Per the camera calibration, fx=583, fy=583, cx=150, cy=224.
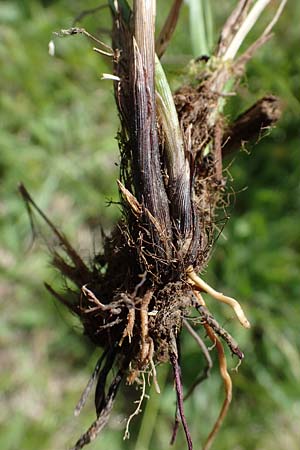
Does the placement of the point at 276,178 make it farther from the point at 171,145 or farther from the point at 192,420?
the point at 171,145

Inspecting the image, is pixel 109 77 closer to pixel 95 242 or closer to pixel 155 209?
pixel 155 209

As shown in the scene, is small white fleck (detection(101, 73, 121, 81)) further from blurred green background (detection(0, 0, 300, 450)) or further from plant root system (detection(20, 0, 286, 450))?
blurred green background (detection(0, 0, 300, 450))

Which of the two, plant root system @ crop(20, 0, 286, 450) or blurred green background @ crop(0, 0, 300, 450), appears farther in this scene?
blurred green background @ crop(0, 0, 300, 450)

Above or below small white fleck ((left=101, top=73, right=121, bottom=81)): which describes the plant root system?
below

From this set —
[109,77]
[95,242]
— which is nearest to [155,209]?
→ [109,77]

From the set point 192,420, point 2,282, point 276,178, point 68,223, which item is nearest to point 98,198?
point 68,223

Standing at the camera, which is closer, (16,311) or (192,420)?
(192,420)

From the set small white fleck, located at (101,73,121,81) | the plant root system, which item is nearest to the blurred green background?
the plant root system

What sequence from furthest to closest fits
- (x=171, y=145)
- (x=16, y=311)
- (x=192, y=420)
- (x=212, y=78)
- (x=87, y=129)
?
(x=87, y=129) < (x=16, y=311) < (x=192, y=420) < (x=212, y=78) < (x=171, y=145)
